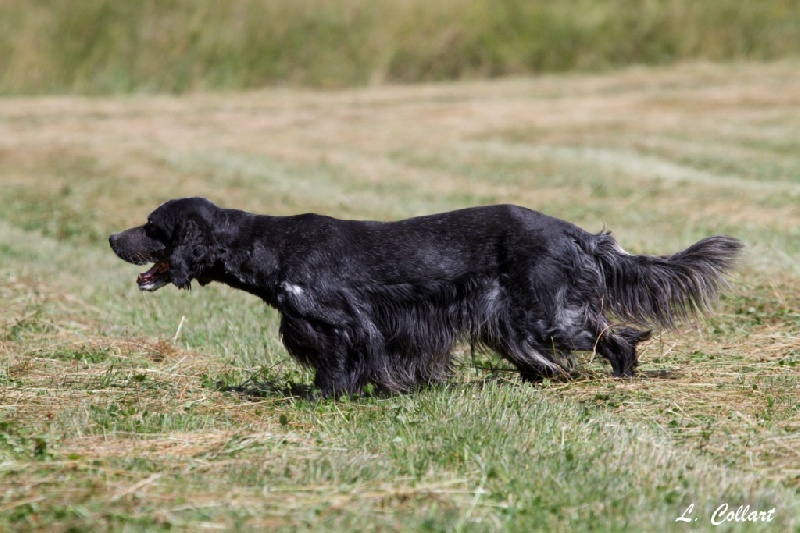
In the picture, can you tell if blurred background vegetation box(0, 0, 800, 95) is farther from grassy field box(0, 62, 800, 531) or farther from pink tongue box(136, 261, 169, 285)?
pink tongue box(136, 261, 169, 285)

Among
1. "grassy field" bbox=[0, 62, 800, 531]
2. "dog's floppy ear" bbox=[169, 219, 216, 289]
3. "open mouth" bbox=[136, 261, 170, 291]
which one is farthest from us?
"open mouth" bbox=[136, 261, 170, 291]

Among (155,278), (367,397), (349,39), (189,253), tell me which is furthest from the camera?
(349,39)

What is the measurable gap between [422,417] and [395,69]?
20.6 meters

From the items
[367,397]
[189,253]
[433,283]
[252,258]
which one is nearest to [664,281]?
[433,283]

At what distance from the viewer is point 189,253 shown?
644 cm

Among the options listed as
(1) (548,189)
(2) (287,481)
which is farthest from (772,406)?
(1) (548,189)

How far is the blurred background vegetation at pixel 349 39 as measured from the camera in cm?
2305

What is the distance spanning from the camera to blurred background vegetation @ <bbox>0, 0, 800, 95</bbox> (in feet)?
75.6

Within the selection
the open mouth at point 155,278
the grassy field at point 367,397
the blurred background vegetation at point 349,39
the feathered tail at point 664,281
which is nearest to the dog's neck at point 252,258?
the open mouth at point 155,278

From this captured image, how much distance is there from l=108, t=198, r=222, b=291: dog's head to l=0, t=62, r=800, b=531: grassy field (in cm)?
57

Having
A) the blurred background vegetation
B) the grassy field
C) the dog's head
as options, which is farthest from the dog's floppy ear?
the blurred background vegetation

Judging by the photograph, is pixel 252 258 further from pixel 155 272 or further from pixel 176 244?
pixel 155 272

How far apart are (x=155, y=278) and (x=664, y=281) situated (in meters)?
2.87

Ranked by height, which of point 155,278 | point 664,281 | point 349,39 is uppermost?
point 349,39
